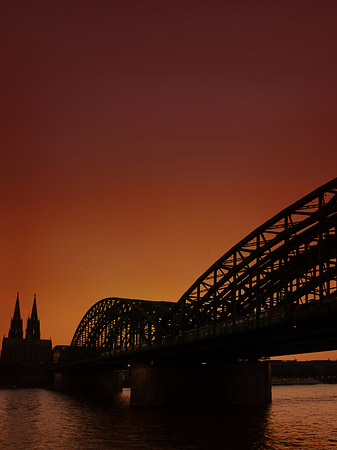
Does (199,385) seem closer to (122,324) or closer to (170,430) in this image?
(170,430)

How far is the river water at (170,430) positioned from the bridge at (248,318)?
22.8 feet

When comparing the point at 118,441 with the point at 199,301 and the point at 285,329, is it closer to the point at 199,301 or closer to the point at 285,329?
the point at 285,329

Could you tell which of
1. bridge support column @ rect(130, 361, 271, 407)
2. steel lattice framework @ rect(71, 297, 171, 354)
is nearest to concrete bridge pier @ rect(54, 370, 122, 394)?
steel lattice framework @ rect(71, 297, 171, 354)

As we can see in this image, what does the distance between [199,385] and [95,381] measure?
74.2 meters

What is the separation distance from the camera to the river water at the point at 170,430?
48.2 metres

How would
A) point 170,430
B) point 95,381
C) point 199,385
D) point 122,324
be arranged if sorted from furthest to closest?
point 95,381 < point 122,324 < point 199,385 < point 170,430

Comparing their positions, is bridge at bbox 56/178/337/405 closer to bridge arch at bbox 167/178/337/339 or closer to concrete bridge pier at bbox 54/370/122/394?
bridge arch at bbox 167/178/337/339

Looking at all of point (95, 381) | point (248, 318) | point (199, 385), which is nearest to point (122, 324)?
point (95, 381)

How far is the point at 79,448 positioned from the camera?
46750 millimetres

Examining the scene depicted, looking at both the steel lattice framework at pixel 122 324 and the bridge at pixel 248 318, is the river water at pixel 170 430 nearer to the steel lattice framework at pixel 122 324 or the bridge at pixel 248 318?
the bridge at pixel 248 318

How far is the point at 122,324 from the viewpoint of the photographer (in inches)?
5098

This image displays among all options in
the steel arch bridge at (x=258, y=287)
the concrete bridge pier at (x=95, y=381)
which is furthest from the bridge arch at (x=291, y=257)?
the concrete bridge pier at (x=95, y=381)

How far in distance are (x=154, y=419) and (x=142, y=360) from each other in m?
26.5

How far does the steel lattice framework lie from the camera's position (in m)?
102
